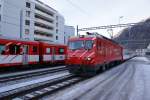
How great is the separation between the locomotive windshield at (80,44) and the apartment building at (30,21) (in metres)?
33.6

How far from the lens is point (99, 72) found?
65.1 ft

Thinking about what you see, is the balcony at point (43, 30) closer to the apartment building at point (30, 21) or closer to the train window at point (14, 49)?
the apartment building at point (30, 21)

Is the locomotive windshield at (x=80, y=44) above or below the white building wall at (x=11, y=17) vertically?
below

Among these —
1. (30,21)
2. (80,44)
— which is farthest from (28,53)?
(30,21)

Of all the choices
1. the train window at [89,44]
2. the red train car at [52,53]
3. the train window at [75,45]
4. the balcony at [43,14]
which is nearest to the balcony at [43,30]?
the balcony at [43,14]

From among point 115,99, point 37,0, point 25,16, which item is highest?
point 37,0

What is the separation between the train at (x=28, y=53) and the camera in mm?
20727

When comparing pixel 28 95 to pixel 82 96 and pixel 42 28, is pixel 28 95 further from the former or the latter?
pixel 42 28

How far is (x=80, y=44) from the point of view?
17.4 metres

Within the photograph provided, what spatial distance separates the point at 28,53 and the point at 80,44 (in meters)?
8.26

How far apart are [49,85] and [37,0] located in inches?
2587

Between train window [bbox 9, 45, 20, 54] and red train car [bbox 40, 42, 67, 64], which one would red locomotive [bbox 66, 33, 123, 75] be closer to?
train window [bbox 9, 45, 20, 54]

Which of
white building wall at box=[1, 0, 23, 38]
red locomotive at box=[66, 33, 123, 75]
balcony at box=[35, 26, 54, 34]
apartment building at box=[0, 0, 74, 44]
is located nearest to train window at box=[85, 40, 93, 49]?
red locomotive at box=[66, 33, 123, 75]

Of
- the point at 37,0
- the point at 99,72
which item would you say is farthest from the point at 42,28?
the point at 99,72
